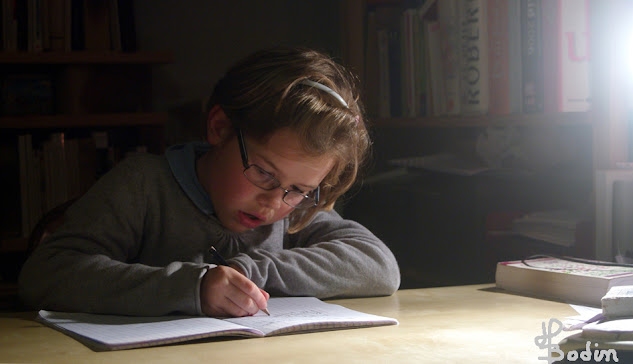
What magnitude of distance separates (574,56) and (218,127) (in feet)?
2.80

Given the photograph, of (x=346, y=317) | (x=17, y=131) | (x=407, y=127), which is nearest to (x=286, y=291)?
(x=346, y=317)

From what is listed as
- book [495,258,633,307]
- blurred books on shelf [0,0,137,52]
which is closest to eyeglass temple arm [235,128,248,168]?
book [495,258,633,307]

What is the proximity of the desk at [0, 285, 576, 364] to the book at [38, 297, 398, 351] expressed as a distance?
0.04 ft

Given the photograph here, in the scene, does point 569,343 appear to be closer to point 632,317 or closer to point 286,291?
point 632,317

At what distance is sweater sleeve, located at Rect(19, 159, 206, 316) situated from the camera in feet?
3.37

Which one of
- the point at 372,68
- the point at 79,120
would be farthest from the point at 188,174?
the point at 79,120

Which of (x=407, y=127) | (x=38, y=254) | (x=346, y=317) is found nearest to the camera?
(x=346, y=317)

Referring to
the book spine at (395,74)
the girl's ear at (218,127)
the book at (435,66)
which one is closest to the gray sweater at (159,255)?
the girl's ear at (218,127)

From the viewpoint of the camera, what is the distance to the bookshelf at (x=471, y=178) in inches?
62.4

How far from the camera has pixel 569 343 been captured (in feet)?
2.91

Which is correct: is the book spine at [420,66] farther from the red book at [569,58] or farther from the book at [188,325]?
the book at [188,325]

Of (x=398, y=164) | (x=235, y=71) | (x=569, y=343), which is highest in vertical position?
(x=235, y=71)

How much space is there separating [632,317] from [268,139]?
610 millimetres

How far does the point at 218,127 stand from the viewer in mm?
1315
